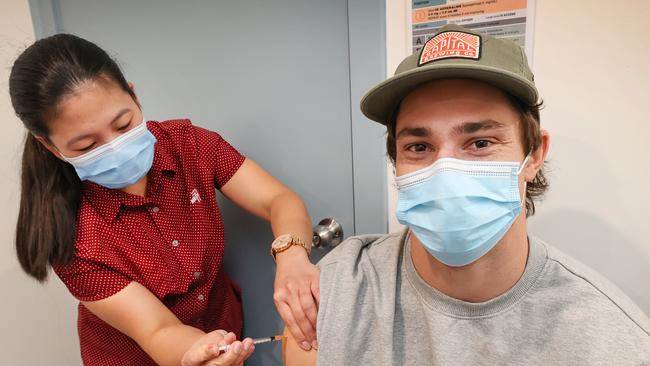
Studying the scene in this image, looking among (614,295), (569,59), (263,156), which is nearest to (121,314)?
(263,156)

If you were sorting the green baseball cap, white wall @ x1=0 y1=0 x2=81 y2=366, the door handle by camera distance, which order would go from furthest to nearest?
white wall @ x1=0 y1=0 x2=81 y2=366, the door handle, the green baseball cap

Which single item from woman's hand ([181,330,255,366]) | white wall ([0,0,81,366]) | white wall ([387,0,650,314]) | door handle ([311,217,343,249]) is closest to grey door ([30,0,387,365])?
door handle ([311,217,343,249])

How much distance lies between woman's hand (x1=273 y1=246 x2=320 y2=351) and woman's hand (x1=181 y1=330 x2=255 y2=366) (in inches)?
3.9

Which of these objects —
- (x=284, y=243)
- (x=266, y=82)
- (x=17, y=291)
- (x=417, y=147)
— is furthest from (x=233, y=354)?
(x=17, y=291)

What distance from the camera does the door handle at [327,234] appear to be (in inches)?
52.7

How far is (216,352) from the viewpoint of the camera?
0.84m

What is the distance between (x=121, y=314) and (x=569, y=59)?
1268mm

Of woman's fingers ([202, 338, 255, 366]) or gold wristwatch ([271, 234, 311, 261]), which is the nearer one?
woman's fingers ([202, 338, 255, 366])

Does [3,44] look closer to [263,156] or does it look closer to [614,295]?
[263,156]

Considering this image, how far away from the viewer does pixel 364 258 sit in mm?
998

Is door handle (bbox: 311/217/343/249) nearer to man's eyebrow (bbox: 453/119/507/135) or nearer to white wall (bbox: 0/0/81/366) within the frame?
man's eyebrow (bbox: 453/119/507/135)

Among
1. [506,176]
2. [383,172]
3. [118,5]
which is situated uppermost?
[118,5]

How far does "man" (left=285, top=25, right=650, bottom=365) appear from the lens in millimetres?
747

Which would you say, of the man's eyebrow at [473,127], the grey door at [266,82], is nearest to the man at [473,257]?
the man's eyebrow at [473,127]
